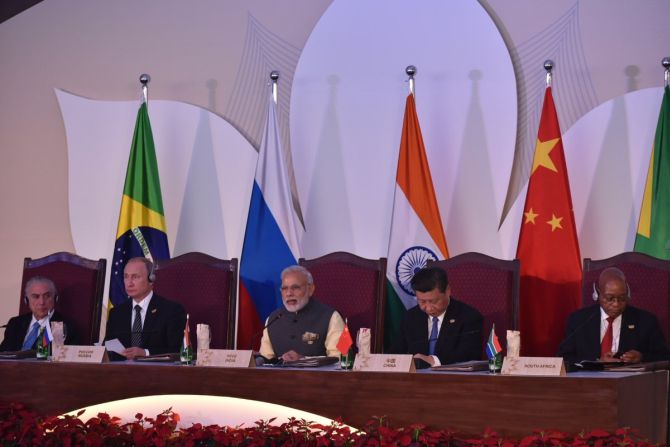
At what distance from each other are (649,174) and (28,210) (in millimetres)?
3958

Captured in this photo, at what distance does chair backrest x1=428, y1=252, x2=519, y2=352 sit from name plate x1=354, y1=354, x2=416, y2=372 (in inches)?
50.1

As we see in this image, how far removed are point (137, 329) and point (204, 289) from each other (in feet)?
1.34

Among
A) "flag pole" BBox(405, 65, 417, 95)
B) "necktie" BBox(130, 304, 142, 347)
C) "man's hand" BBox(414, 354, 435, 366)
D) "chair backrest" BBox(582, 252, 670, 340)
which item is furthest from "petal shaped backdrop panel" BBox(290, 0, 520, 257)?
"man's hand" BBox(414, 354, 435, 366)

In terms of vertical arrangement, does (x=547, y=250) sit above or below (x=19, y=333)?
above

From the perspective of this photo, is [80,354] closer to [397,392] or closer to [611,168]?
[397,392]

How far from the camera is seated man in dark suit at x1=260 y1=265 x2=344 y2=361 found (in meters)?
4.71

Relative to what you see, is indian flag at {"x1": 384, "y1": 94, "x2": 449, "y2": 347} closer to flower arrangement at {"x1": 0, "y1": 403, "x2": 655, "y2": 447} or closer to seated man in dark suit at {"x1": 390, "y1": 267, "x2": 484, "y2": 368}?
seated man in dark suit at {"x1": 390, "y1": 267, "x2": 484, "y2": 368}

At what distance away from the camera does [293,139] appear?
237 inches

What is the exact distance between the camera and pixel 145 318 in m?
5.06

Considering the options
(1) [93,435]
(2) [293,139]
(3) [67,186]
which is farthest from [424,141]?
(1) [93,435]

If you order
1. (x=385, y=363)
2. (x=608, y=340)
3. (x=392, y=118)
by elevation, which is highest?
(x=392, y=118)

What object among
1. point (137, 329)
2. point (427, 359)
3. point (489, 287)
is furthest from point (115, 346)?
point (489, 287)

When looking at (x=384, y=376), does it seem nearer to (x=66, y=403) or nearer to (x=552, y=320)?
(x=66, y=403)

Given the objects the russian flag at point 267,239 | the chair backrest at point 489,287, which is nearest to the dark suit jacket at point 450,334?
the chair backrest at point 489,287
